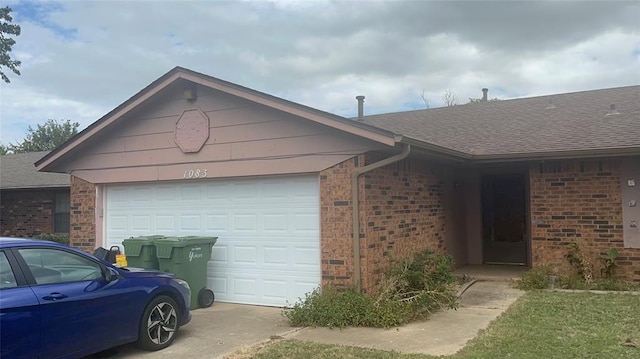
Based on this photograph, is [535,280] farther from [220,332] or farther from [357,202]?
[220,332]

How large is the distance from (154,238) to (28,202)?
10.8m

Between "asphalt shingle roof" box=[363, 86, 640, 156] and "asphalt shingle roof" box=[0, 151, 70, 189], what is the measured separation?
9535 millimetres

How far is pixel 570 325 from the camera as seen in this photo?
6539 millimetres

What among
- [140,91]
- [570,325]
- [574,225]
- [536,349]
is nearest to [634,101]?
[574,225]

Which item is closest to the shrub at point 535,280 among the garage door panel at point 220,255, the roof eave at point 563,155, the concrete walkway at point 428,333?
the concrete walkway at point 428,333

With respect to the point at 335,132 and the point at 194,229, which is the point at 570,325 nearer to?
the point at 335,132

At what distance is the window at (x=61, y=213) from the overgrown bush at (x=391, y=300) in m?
11.3

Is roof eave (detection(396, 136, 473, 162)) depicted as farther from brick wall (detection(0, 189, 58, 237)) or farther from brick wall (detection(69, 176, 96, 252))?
brick wall (detection(0, 189, 58, 237))

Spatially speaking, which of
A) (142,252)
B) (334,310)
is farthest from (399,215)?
(142,252)

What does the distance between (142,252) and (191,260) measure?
2.48 feet

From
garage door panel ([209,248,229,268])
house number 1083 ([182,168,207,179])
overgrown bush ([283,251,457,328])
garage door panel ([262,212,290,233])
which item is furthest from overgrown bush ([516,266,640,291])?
house number 1083 ([182,168,207,179])

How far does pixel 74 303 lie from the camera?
16.9 feet

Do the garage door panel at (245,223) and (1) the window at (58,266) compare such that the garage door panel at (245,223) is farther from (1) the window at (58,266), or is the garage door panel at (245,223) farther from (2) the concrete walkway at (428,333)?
(1) the window at (58,266)

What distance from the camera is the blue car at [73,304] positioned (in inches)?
187
